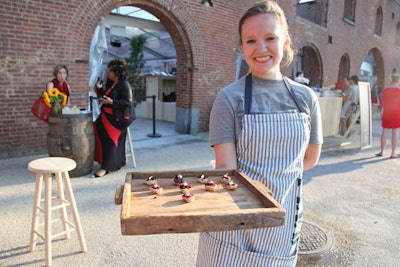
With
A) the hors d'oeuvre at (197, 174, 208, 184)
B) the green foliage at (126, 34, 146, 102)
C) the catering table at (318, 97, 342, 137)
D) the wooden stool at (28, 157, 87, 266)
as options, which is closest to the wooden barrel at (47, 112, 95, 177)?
the wooden stool at (28, 157, 87, 266)

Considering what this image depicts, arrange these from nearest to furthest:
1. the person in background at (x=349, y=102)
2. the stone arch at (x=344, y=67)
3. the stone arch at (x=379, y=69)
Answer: the person in background at (x=349, y=102) < the stone arch at (x=344, y=67) < the stone arch at (x=379, y=69)

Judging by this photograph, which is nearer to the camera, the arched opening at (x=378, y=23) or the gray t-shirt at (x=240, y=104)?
the gray t-shirt at (x=240, y=104)

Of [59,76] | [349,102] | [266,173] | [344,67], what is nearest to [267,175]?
[266,173]

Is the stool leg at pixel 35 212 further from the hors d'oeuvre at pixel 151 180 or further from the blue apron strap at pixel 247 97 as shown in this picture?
the blue apron strap at pixel 247 97

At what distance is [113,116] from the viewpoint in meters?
4.96

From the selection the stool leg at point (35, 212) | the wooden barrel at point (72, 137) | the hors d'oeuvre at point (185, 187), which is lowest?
the stool leg at point (35, 212)

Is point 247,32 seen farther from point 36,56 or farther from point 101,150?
point 36,56

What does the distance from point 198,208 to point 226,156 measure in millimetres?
323

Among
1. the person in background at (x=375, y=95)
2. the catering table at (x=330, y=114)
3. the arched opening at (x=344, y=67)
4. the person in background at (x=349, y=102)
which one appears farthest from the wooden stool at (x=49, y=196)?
the person in background at (x=375, y=95)

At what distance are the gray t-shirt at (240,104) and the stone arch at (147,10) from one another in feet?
18.1

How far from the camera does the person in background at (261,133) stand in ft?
4.29

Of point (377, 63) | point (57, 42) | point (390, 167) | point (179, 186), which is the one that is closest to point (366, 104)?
point (390, 167)

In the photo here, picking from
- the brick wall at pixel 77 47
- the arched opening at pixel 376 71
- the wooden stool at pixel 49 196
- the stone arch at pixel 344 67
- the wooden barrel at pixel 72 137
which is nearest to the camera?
the wooden stool at pixel 49 196

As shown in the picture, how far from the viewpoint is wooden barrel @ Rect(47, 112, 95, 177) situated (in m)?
4.62
